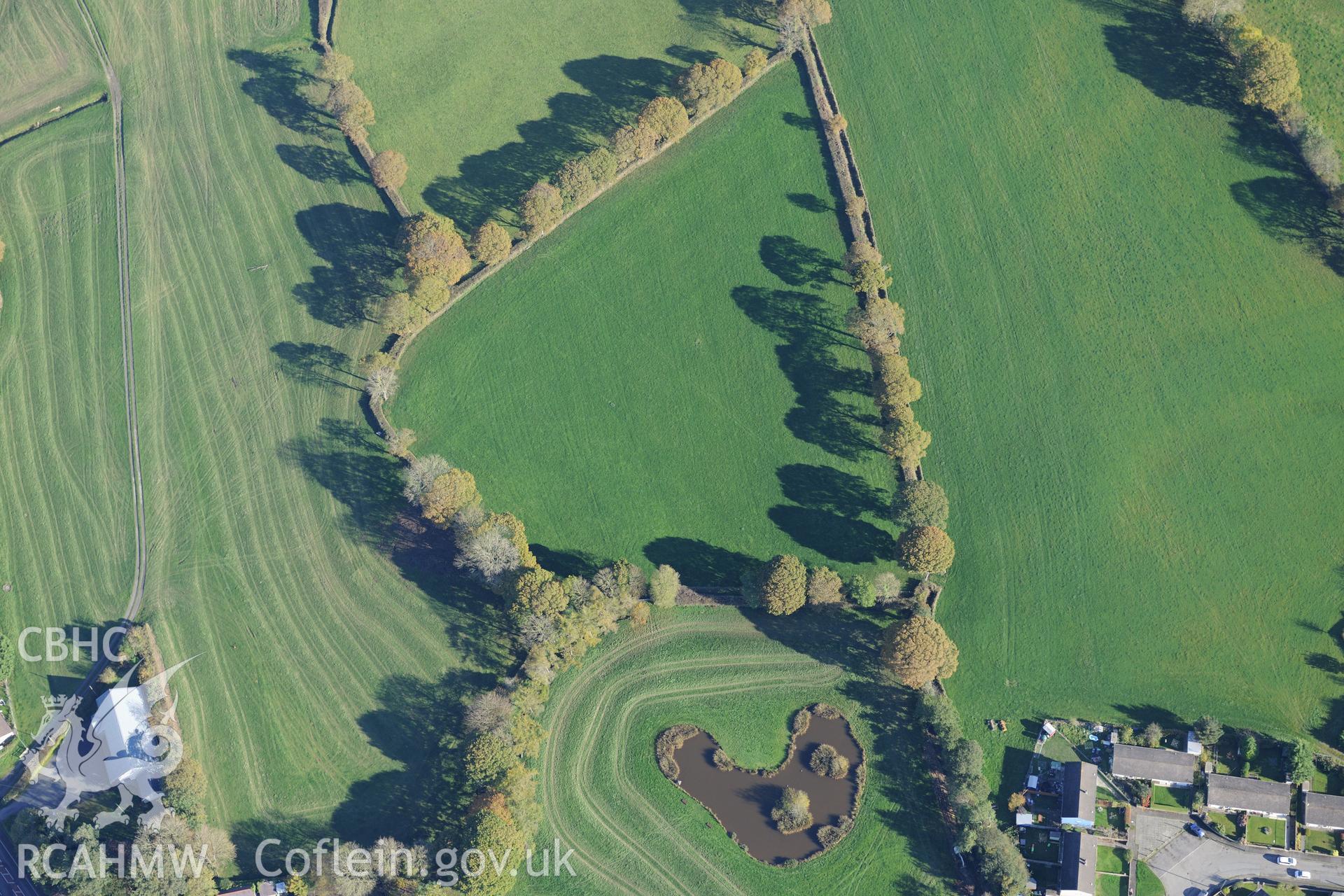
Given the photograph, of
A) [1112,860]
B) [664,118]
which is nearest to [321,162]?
[664,118]

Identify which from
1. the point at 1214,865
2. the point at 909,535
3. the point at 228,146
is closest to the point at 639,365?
the point at 909,535

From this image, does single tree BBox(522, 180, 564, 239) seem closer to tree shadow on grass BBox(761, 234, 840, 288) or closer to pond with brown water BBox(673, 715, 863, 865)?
tree shadow on grass BBox(761, 234, 840, 288)

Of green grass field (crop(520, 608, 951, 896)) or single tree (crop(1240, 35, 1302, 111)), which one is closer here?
green grass field (crop(520, 608, 951, 896))

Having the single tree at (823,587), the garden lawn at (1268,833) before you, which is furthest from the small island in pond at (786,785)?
the garden lawn at (1268,833)

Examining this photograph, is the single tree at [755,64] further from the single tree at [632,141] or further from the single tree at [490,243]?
the single tree at [490,243]

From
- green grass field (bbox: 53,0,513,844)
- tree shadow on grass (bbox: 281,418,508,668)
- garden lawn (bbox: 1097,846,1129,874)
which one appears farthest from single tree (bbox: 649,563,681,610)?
garden lawn (bbox: 1097,846,1129,874)

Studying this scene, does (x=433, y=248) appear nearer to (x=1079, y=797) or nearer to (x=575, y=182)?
(x=575, y=182)

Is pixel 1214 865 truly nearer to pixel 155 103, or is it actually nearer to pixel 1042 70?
pixel 1042 70
